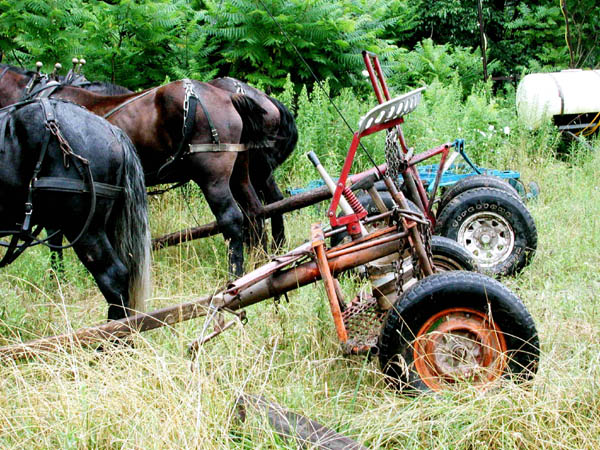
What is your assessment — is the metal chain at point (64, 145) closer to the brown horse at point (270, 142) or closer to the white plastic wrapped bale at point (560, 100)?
the brown horse at point (270, 142)

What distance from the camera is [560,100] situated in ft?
34.0

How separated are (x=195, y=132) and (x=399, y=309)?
3199 millimetres

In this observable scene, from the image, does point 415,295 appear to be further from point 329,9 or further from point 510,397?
point 329,9

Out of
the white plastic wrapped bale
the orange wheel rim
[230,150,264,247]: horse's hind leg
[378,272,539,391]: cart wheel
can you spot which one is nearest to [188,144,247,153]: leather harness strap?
[230,150,264,247]: horse's hind leg

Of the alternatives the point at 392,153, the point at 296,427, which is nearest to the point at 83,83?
the point at 392,153

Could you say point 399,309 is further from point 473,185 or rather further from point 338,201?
point 473,185

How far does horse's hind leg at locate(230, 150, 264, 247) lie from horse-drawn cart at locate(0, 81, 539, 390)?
2405mm

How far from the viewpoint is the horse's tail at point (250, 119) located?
5919mm

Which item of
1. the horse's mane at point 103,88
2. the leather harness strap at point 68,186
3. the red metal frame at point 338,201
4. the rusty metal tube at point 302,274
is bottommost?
the rusty metal tube at point 302,274

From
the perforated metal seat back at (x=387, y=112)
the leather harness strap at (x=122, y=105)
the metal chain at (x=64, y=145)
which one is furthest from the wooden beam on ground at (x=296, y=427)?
the leather harness strap at (x=122, y=105)

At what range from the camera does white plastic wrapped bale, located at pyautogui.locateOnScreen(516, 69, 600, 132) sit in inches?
408

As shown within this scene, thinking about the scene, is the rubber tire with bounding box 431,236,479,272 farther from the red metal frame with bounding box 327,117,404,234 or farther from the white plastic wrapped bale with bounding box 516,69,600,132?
the white plastic wrapped bale with bounding box 516,69,600,132

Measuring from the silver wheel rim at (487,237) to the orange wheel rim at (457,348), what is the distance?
2421mm

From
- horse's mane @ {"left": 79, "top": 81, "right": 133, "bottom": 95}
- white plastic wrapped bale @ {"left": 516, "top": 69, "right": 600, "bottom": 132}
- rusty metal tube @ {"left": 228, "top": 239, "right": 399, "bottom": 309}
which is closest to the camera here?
rusty metal tube @ {"left": 228, "top": 239, "right": 399, "bottom": 309}
